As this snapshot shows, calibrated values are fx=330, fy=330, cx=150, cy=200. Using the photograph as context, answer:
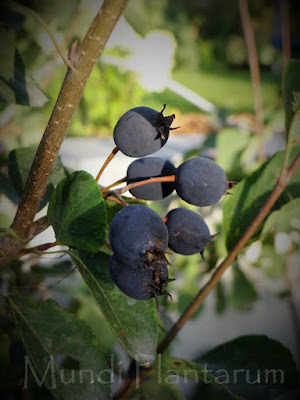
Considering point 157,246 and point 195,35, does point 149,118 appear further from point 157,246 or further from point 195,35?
point 195,35

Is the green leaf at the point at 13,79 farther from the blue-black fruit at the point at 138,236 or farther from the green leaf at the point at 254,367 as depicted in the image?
the green leaf at the point at 254,367

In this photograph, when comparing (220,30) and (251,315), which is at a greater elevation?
(220,30)

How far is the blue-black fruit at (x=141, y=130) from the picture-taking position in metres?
0.48

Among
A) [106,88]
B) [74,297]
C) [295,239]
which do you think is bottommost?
[74,297]

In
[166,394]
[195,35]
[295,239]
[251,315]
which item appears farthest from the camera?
[195,35]

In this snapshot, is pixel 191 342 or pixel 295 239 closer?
pixel 295 239

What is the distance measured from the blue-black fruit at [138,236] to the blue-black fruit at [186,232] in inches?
3.7

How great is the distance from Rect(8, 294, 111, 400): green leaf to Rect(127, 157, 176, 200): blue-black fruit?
0.26 m

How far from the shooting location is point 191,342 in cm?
177

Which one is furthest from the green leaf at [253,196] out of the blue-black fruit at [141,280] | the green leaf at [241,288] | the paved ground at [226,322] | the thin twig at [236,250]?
the paved ground at [226,322]

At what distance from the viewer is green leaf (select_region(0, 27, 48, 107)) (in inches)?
23.3

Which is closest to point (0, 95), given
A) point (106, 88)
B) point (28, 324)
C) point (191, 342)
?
point (28, 324)

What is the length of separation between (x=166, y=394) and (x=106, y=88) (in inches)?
158

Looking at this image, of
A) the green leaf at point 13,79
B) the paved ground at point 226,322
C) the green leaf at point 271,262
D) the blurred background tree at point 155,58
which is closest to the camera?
the green leaf at point 13,79
